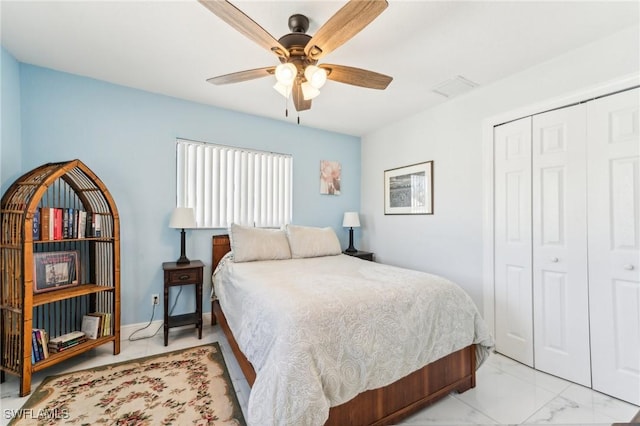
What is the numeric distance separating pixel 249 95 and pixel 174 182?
124 centimetres

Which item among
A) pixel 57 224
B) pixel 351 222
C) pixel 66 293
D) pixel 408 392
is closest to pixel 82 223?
pixel 57 224

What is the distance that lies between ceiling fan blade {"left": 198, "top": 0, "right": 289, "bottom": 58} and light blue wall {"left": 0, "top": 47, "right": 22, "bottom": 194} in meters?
2.07

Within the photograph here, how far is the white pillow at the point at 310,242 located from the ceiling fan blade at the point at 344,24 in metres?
1.91

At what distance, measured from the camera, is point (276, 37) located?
196 cm

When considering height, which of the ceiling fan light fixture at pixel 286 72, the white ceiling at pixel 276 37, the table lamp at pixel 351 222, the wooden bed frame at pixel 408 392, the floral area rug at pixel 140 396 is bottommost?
the floral area rug at pixel 140 396

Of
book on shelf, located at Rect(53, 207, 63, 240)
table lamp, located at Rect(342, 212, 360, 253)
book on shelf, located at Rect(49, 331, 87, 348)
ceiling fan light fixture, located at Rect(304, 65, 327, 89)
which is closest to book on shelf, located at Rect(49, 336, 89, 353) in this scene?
book on shelf, located at Rect(49, 331, 87, 348)

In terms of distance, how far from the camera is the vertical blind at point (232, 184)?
305 cm

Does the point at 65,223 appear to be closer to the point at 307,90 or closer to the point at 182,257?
the point at 182,257

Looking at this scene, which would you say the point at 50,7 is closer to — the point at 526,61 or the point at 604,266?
the point at 526,61

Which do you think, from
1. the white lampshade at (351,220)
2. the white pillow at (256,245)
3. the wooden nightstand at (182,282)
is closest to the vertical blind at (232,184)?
the white pillow at (256,245)

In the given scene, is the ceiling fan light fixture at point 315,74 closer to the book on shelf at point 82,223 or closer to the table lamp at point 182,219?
the table lamp at point 182,219

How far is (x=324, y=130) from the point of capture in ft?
13.1

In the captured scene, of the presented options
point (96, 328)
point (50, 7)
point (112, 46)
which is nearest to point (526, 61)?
point (112, 46)

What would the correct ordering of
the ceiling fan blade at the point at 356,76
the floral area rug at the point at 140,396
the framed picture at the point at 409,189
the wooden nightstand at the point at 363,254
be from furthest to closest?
the wooden nightstand at the point at 363,254 → the framed picture at the point at 409,189 → the ceiling fan blade at the point at 356,76 → the floral area rug at the point at 140,396
